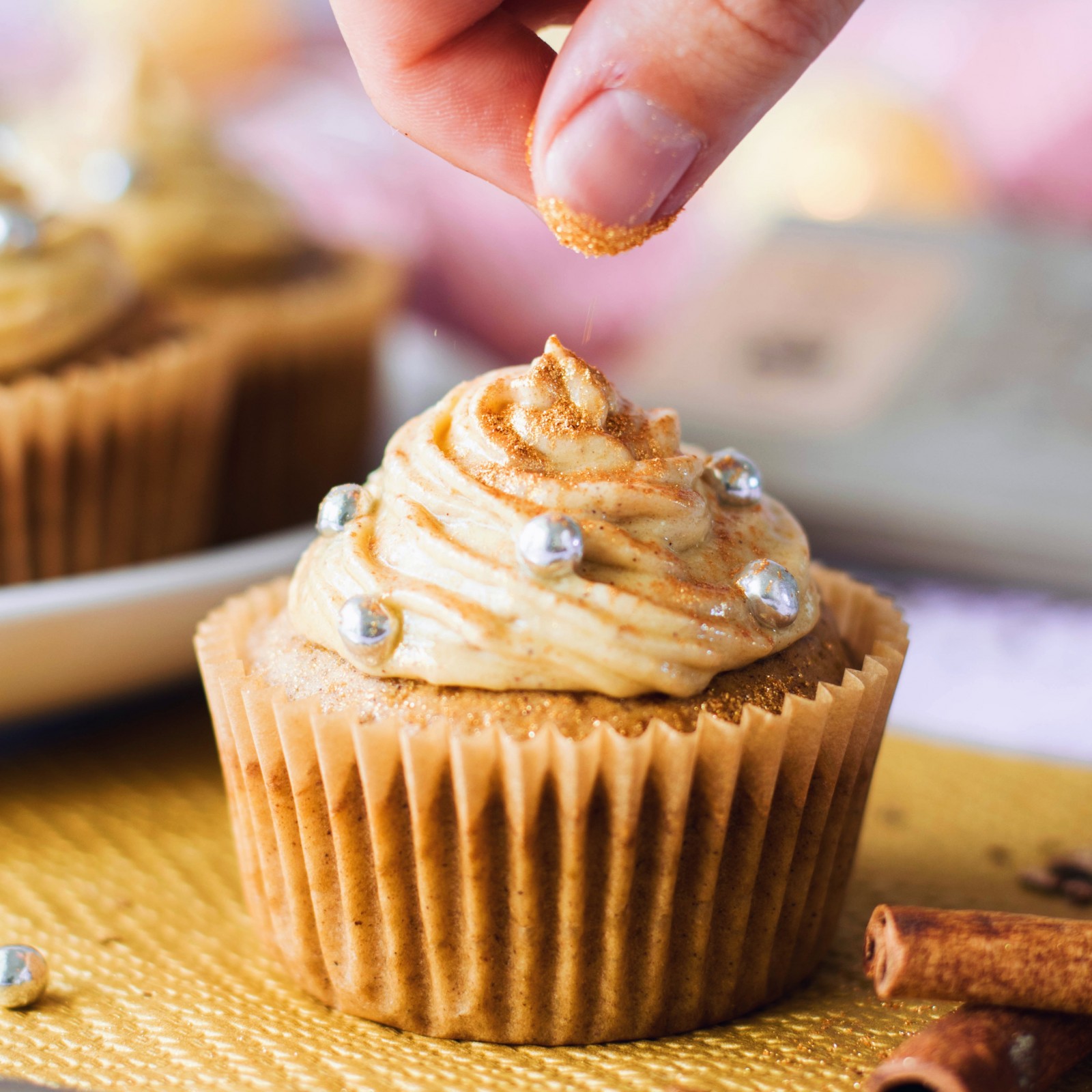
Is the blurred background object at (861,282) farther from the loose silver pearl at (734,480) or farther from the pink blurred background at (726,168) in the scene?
the loose silver pearl at (734,480)

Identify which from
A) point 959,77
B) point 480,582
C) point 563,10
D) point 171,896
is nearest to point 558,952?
point 480,582

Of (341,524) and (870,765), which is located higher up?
(341,524)

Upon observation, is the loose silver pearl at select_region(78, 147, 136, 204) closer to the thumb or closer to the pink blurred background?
the pink blurred background

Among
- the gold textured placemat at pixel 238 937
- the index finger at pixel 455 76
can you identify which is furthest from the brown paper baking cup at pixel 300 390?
the index finger at pixel 455 76

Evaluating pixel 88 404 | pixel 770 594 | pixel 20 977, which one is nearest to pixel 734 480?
pixel 770 594

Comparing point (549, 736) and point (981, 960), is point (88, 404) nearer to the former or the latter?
point (549, 736)

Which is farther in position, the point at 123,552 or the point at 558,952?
the point at 123,552

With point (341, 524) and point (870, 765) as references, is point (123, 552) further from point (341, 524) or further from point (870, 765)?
point (870, 765)
